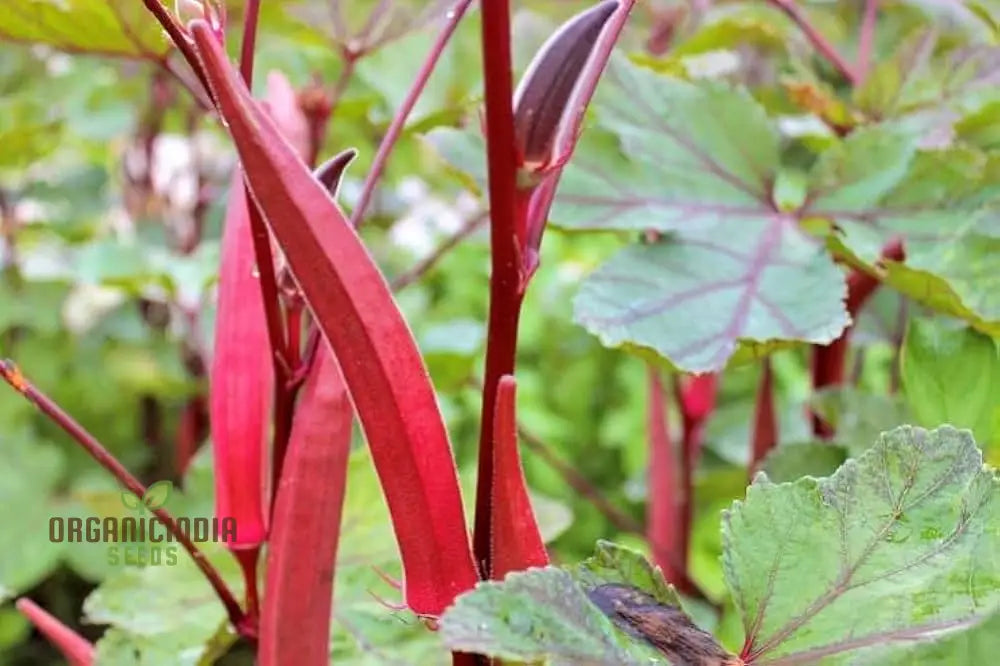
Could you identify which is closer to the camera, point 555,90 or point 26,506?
point 555,90

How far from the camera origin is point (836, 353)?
737 millimetres

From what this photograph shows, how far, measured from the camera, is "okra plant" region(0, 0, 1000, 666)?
1.17ft

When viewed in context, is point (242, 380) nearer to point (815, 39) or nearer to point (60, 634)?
point (60, 634)

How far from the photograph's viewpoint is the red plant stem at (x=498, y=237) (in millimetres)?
353

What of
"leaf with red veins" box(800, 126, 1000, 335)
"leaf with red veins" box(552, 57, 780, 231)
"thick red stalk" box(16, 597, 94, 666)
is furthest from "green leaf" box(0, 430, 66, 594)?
"leaf with red veins" box(800, 126, 1000, 335)

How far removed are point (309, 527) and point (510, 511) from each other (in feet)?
0.33

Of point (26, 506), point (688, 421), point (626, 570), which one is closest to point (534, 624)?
point (626, 570)

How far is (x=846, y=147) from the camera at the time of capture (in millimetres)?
633

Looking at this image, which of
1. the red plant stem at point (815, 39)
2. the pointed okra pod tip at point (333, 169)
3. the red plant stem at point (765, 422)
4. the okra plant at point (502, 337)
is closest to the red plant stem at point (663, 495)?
the okra plant at point (502, 337)

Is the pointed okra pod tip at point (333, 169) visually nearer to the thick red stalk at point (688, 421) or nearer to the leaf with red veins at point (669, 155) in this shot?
the leaf with red veins at point (669, 155)

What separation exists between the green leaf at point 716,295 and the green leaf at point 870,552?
0.13 meters

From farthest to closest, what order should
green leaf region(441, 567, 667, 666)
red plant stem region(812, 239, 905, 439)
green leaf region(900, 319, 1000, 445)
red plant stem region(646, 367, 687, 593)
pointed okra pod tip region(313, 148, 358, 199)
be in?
red plant stem region(646, 367, 687, 593), red plant stem region(812, 239, 905, 439), green leaf region(900, 319, 1000, 445), pointed okra pod tip region(313, 148, 358, 199), green leaf region(441, 567, 667, 666)

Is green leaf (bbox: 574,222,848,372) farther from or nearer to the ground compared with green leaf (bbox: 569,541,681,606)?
farther from the ground

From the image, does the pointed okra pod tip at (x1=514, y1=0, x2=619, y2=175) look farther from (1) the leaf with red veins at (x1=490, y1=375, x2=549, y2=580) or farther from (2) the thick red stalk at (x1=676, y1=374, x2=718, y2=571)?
(2) the thick red stalk at (x1=676, y1=374, x2=718, y2=571)
